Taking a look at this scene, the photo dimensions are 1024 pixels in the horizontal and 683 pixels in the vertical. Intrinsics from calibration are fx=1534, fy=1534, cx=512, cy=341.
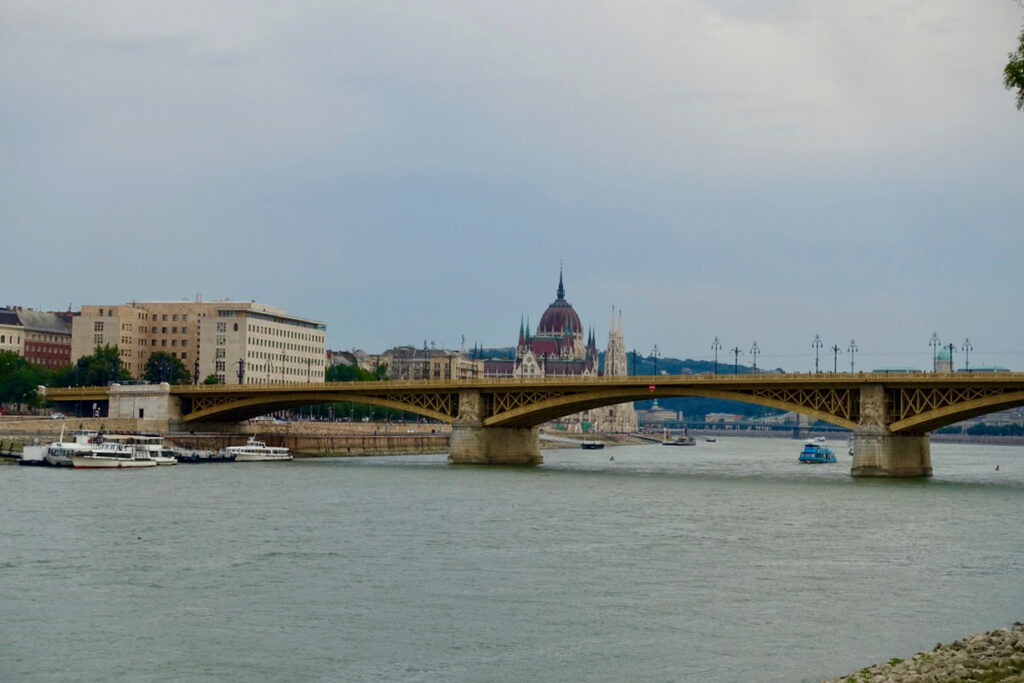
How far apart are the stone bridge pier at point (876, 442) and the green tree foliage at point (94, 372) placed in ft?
331

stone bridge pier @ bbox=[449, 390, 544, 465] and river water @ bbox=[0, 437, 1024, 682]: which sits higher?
stone bridge pier @ bbox=[449, 390, 544, 465]

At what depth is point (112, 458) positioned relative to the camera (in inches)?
3888

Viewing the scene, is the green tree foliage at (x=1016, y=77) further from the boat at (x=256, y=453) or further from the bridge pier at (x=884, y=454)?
the boat at (x=256, y=453)

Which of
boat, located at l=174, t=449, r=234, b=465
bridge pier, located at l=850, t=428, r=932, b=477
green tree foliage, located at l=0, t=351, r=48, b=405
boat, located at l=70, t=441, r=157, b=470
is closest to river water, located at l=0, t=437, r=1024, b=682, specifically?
bridge pier, located at l=850, t=428, r=932, b=477

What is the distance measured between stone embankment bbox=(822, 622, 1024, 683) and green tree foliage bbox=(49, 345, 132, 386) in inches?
5822

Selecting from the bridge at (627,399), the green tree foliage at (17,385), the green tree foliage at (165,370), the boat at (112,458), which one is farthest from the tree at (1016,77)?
the green tree foliage at (165,370)

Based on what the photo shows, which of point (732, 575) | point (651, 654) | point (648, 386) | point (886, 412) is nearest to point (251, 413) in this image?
point (648, 386)

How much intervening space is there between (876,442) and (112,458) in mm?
48400

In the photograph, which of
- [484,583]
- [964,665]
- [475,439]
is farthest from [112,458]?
[964,665]

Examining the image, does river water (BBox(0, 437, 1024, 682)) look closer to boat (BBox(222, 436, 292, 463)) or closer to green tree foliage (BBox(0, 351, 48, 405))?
boat (BBox(222, 436, 292, 463))

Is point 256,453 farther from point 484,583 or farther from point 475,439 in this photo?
point 484,583

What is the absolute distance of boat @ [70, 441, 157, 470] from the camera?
320ft

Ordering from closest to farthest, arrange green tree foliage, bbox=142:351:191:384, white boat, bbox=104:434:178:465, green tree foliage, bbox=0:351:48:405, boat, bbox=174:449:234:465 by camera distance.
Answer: white boat, bbox=104:434:178:465 < boat, bbox=174:449:234:465 < green tree foliage, bbox=0:351:48:405 < green tree foliage, bbox=142:351:191:384

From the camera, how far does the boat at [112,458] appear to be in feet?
320
